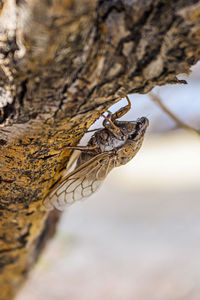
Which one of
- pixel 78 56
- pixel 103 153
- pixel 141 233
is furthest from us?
pixel 141 233

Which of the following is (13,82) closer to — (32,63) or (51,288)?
(32,63)

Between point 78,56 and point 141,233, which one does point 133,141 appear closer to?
point 78,56

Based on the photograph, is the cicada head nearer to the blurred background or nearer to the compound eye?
the compound eye

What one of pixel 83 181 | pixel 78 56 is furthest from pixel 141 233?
pixel 78 56

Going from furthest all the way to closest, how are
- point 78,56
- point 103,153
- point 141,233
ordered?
point 141,233 < point 103,153 < point 78,56

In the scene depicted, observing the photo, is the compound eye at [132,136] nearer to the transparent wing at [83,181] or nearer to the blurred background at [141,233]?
the transparent wing at [83,181]

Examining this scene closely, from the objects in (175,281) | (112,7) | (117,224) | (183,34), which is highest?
(117,224)

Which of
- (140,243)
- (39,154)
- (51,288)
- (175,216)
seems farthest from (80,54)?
(175,216)

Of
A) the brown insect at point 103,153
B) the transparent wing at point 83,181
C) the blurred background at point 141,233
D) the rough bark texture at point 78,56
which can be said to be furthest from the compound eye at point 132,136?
the rough bark texture at point 78,56
